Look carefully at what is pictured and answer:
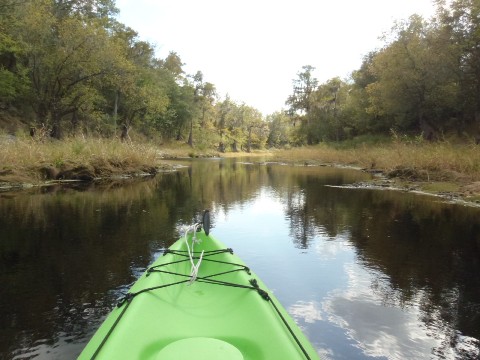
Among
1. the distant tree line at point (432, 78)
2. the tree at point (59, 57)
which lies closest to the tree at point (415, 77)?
the distant tree line at point (432, 78)

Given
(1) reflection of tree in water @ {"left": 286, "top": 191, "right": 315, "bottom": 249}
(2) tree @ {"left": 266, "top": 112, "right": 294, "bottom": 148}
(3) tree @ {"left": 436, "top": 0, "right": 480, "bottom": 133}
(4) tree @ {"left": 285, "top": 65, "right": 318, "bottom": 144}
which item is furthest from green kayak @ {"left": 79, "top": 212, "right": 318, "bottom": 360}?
(2) tree @ {"left": 266, "top": 112, "right": 294, "bottom": 148}

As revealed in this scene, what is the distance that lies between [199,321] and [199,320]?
0.06ft

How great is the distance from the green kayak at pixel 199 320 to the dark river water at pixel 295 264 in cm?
97

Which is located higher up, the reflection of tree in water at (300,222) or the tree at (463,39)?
the tree at (463,39)

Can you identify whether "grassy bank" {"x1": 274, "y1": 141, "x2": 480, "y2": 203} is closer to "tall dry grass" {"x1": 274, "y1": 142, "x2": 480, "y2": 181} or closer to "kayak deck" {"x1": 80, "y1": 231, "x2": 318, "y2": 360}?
"tall dry grass" {"x1": 274, "y1": 142, "x2": 480, "y2": 181}

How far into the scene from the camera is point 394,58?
29.3 m

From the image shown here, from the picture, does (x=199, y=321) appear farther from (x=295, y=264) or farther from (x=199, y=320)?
(x=295, y=264)

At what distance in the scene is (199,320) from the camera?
3.38m

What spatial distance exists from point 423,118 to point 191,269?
32657mm

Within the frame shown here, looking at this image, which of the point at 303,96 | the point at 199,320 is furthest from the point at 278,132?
the point at 199,320

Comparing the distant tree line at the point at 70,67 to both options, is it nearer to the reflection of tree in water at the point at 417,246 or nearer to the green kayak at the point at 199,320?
the reflection of tree in water at the point at 417,246

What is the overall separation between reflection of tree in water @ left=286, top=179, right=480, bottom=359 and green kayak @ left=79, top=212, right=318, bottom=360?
201cm

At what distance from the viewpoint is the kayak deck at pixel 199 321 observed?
268 centimetres

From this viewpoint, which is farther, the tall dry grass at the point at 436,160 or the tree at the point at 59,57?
the tree at the point at 59,57
